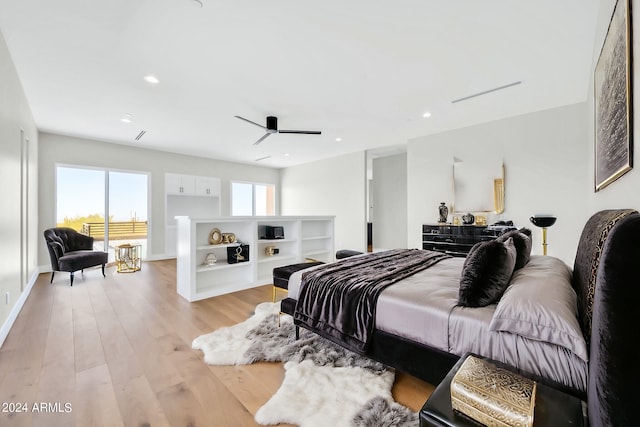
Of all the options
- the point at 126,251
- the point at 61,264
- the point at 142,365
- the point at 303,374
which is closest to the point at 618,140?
the point at 303,374

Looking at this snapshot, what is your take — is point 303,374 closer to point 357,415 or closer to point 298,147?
point 357,415

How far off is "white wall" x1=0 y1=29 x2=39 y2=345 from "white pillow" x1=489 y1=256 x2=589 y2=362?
394cm

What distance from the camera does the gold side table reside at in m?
5.38

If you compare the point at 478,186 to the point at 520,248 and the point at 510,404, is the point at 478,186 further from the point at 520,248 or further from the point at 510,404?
the point at 510,404

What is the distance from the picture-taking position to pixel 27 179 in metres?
3.99

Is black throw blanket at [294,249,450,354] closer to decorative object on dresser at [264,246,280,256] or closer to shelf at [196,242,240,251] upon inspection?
shelf at [196,242,240,251]

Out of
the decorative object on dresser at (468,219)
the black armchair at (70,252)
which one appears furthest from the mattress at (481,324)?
the black armchair at (70,252)

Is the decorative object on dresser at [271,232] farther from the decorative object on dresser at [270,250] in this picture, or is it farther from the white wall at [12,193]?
the white wall at [12,193]

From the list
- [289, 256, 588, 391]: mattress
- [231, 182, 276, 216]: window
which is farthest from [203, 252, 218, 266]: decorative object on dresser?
[231, 182, 276, 216]: window

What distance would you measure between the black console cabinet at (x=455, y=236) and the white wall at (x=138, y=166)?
580 cm

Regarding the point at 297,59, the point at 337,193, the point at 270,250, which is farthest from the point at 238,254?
the point at 337,193

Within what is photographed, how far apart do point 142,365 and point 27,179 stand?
12.9 ft

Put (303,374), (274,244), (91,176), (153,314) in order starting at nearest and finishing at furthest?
1. (303,374)
2. (153,314)
3. (274,244)
4. (91,176)

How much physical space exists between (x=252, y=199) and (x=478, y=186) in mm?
6613
